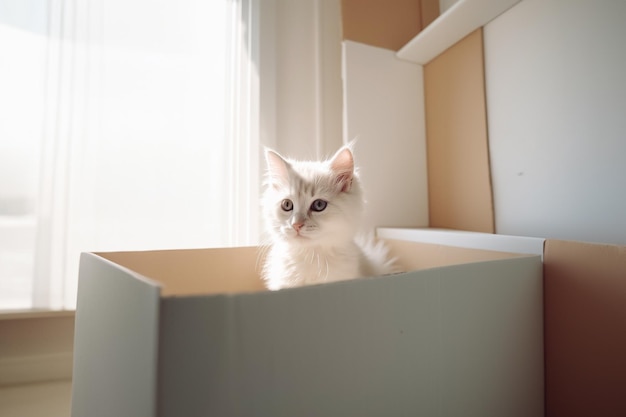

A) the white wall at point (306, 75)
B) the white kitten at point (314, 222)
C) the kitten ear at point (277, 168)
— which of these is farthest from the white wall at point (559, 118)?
the kitten ear at point (277, 168)

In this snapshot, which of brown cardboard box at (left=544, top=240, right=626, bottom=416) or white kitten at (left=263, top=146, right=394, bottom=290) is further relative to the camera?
white kitten at (left=263, top=146, right=394, bottom=290)

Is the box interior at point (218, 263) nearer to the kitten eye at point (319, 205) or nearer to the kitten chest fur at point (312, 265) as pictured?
the kitten chest fur at point (312, 265)

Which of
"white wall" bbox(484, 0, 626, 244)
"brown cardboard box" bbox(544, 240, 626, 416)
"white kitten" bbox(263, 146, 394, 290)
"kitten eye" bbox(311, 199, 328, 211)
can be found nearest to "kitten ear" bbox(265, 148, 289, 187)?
"white kitten" bbox(263, 146, 394, 290)

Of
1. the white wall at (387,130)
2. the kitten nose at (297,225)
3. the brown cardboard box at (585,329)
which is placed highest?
the white wall at (387,130)

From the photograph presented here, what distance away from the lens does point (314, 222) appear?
87 cm

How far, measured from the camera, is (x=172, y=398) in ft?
1.11

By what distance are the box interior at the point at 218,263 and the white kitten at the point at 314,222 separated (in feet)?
0.31

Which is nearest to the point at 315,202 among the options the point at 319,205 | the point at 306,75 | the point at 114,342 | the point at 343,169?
the point at 319,205

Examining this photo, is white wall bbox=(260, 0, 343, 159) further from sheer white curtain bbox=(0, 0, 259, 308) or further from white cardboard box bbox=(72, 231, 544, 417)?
white cardboard box bbox=(72, 231, 544, 417)

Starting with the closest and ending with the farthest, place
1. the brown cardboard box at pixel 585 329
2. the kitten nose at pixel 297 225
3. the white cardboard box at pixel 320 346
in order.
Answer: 1. the white cardboard box at pixel 320 346
2. the brown cardboard box at pixel 585 329
3. the kitten nose at pixel 297 225

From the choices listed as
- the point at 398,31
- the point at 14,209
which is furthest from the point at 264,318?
the point at 398,31

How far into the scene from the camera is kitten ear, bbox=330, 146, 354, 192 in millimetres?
930

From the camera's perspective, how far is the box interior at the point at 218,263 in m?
0.86

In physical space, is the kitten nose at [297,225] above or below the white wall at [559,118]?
below
